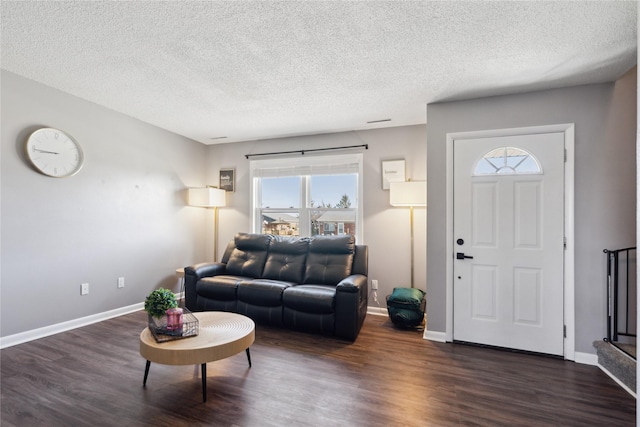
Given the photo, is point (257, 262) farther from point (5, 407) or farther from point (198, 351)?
point (5, 407)

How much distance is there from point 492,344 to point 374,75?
9.00 ft

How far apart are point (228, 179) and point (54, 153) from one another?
7.45 feet

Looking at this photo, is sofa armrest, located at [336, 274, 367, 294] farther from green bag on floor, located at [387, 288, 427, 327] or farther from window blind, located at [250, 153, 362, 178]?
window blind, located at [250, 153, 362, 178]

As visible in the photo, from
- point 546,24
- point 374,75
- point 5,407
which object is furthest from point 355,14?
point 5,407

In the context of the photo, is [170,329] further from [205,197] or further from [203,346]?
[205,197]

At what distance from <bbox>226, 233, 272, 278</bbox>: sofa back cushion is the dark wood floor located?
4.11 ft

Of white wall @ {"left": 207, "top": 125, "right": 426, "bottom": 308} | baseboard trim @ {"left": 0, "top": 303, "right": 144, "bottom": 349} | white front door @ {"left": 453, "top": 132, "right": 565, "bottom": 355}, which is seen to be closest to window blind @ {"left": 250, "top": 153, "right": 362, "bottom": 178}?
white wall @ {"left": 207, "top": 125, "right": 426, "bottom": 308}

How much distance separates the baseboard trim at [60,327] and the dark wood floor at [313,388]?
0.10 meters

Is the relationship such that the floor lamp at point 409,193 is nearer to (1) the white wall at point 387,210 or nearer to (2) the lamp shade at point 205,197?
(1) the white wall at point 387,210

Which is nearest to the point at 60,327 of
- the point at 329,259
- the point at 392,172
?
the point at 329,259

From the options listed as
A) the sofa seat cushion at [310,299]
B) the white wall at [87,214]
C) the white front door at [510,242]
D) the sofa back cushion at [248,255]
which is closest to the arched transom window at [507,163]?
the white front door at [510,242]

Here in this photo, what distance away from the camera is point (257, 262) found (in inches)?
159

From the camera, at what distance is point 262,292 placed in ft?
11.1

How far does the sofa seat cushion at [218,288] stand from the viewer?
3.55 meters
